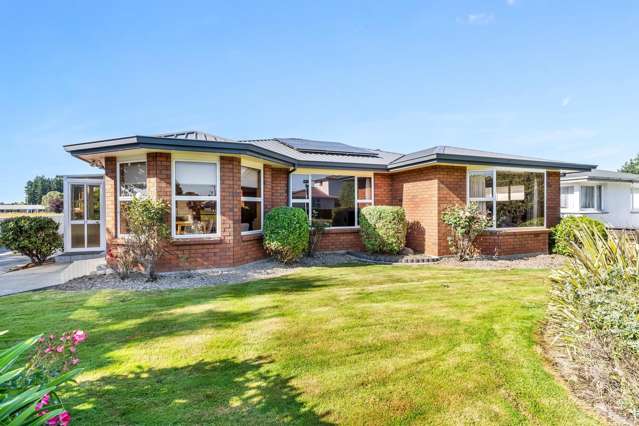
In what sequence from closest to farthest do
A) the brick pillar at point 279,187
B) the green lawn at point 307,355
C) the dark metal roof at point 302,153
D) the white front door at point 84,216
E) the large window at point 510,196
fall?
the green lawn at point 307,355 → the dark metal roof at point 302,153 → the large window at point 510,196 → the brick pillar at point 279,187 → the white front door at point 84,216

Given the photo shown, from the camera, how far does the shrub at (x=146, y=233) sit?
7.52 m

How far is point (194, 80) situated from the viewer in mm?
13680

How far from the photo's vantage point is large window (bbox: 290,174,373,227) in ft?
37.8

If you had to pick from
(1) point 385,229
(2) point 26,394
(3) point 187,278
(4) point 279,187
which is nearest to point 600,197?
(1) point 385,229

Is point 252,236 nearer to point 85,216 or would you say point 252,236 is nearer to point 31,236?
point 31,236

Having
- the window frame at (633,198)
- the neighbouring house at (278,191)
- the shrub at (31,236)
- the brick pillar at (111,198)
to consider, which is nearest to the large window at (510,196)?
the neighbouring house at (278,191)

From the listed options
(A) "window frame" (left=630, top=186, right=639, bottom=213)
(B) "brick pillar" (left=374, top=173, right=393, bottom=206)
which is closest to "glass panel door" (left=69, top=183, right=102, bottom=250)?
(B) "brick pillar" (left=374, top=173, right=393, bottom=206)

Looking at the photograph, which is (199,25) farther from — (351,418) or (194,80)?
(351,418)

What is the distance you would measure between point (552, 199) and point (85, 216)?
18682 millimetres

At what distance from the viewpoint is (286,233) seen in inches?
357

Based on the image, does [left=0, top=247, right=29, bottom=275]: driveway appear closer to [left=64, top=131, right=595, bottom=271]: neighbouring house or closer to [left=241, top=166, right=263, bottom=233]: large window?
[left=64, top=131, right=595, bottom=271]: neighbouring house

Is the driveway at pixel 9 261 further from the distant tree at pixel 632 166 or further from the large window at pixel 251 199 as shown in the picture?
the distant tree at pixel 632 166

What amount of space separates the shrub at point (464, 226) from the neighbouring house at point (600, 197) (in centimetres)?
1168

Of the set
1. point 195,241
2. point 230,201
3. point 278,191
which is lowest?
point 195,241
